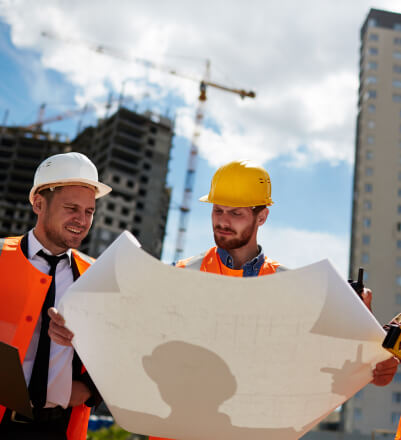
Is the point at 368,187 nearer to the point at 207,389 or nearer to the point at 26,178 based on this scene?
the point at 26,178

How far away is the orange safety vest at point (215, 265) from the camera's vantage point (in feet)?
7.78

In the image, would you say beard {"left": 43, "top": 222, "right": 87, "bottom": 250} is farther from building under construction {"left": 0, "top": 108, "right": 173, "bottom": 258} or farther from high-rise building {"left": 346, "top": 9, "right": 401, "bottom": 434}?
building under construction {"left": 0, "top": 108, "right": 173, "bottom": 258}

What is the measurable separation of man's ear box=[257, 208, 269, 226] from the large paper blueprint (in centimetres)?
99

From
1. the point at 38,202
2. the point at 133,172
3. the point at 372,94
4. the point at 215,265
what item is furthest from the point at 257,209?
the point at 133,172

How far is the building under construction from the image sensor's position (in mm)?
89250

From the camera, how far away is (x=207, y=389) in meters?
1.50

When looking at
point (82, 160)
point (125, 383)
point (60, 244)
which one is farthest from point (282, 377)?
point (82, 160)

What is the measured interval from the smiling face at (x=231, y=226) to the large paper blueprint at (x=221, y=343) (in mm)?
794

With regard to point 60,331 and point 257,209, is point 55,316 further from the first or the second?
point 257,209

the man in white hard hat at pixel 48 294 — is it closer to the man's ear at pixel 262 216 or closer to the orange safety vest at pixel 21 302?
the orange safety vest at pixel 21 302

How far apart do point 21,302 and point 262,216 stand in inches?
50.8

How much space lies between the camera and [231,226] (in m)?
2.25

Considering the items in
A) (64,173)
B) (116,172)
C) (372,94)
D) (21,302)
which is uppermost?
(372,94)

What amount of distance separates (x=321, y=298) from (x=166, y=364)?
0.51m
